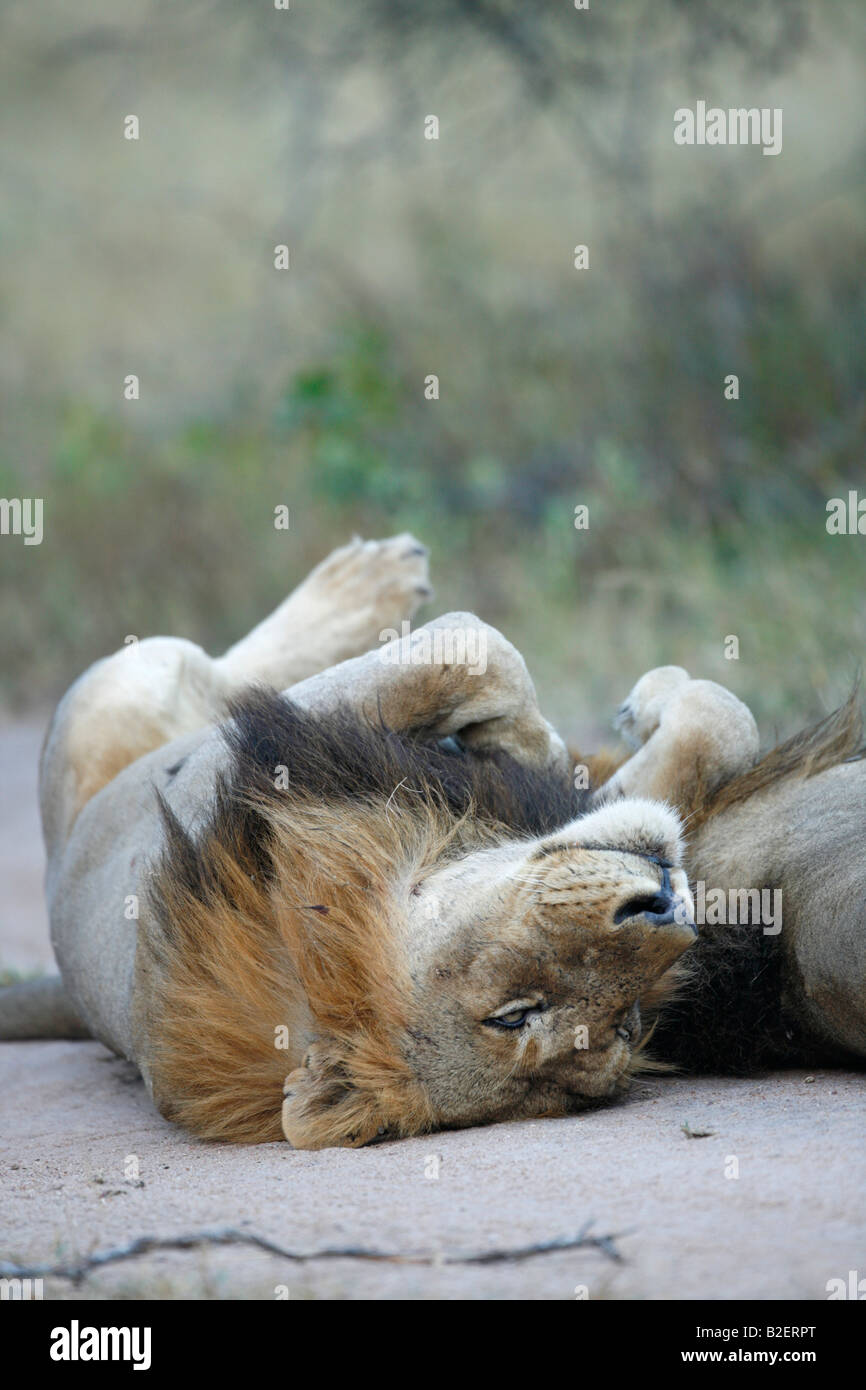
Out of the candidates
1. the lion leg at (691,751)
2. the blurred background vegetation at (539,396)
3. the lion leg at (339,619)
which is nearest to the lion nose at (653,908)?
the lion leg at (691,751)

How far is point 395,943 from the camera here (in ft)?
9.40

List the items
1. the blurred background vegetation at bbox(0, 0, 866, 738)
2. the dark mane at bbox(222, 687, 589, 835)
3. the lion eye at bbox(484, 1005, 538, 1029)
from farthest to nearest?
the blurred background vegetation at bbox(0, 0, 866, 738)
the dark mane at bbox(222, 687, 589, 835)
the lion eye at bbox(484, 1005, 538, 1029)

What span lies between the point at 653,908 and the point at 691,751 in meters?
0.80

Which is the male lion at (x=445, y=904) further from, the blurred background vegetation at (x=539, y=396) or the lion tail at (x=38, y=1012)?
the blurred background vegetation at (x=539, y=396)

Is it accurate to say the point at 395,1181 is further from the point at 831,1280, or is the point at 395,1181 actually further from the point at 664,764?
the point at 664,764

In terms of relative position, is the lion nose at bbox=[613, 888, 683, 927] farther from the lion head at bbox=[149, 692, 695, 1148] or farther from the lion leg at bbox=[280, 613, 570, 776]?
the lion leg at bbox=[280, 613, 570, 776]

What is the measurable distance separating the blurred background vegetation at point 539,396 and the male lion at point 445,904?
229cm

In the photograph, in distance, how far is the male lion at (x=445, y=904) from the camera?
277 centimetres

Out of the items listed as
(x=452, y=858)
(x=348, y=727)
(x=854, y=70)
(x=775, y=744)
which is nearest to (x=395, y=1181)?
(x=452, y=858)

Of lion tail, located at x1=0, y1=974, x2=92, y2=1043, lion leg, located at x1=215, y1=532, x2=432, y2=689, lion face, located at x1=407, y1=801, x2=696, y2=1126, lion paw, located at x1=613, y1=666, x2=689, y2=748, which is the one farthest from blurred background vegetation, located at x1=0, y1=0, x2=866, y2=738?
lion face, located at x1=407, y1=801, x2=696, y2=1126

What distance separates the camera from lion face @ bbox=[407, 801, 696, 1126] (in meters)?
2.67

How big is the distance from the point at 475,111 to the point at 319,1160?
437 inches

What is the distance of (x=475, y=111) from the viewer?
1241 centimetres

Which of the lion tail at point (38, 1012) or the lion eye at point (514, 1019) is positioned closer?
the lion eye at point (514, 1019)
